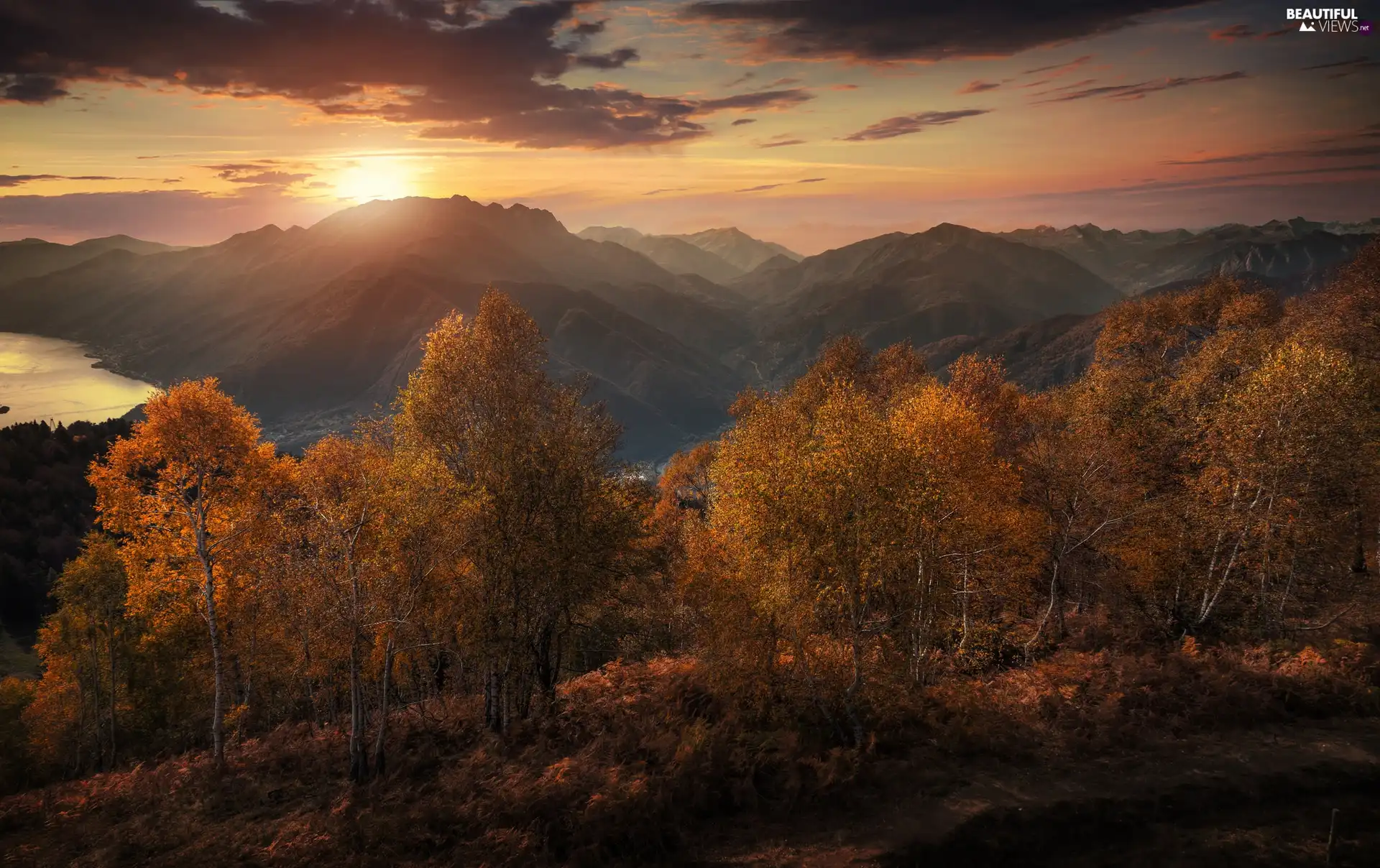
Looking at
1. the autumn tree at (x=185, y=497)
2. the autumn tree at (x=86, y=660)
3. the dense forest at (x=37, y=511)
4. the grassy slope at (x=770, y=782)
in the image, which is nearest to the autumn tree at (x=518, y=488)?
the grassy slope at (x=770, y=782)

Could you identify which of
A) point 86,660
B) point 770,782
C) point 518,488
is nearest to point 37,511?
point 86,660

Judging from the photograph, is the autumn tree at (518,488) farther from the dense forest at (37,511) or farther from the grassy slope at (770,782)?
the dense forest at (37,511)

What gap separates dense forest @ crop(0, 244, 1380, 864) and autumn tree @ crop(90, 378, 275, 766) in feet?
0.49

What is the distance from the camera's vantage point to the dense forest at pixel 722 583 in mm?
23812

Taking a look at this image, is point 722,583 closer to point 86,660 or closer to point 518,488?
point 518,488

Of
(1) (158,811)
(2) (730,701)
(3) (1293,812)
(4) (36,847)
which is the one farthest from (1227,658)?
(4) (36,847)

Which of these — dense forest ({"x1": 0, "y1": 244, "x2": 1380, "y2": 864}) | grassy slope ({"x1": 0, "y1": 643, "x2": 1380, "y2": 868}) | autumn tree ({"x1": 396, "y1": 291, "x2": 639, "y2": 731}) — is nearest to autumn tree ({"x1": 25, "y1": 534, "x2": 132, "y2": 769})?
dense forest ({"x1": 0, "y1": 244, "x2": 1380, "y2": 864})

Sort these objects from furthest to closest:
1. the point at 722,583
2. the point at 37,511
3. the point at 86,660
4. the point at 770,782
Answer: the point at 37,511
the point at 86,660
the point at 722,583
the point at 770,782

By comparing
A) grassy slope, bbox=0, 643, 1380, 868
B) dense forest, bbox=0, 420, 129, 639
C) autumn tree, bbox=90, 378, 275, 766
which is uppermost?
autumn tree, bbox=90, 378, 275, 766

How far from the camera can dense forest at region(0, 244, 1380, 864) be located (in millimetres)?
23812

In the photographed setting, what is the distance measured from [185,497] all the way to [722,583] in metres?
25.6

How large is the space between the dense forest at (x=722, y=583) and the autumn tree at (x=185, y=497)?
0.49ft

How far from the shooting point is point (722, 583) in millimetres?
25875

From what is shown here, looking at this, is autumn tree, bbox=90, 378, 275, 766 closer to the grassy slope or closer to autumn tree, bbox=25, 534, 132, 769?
the grassy slope
